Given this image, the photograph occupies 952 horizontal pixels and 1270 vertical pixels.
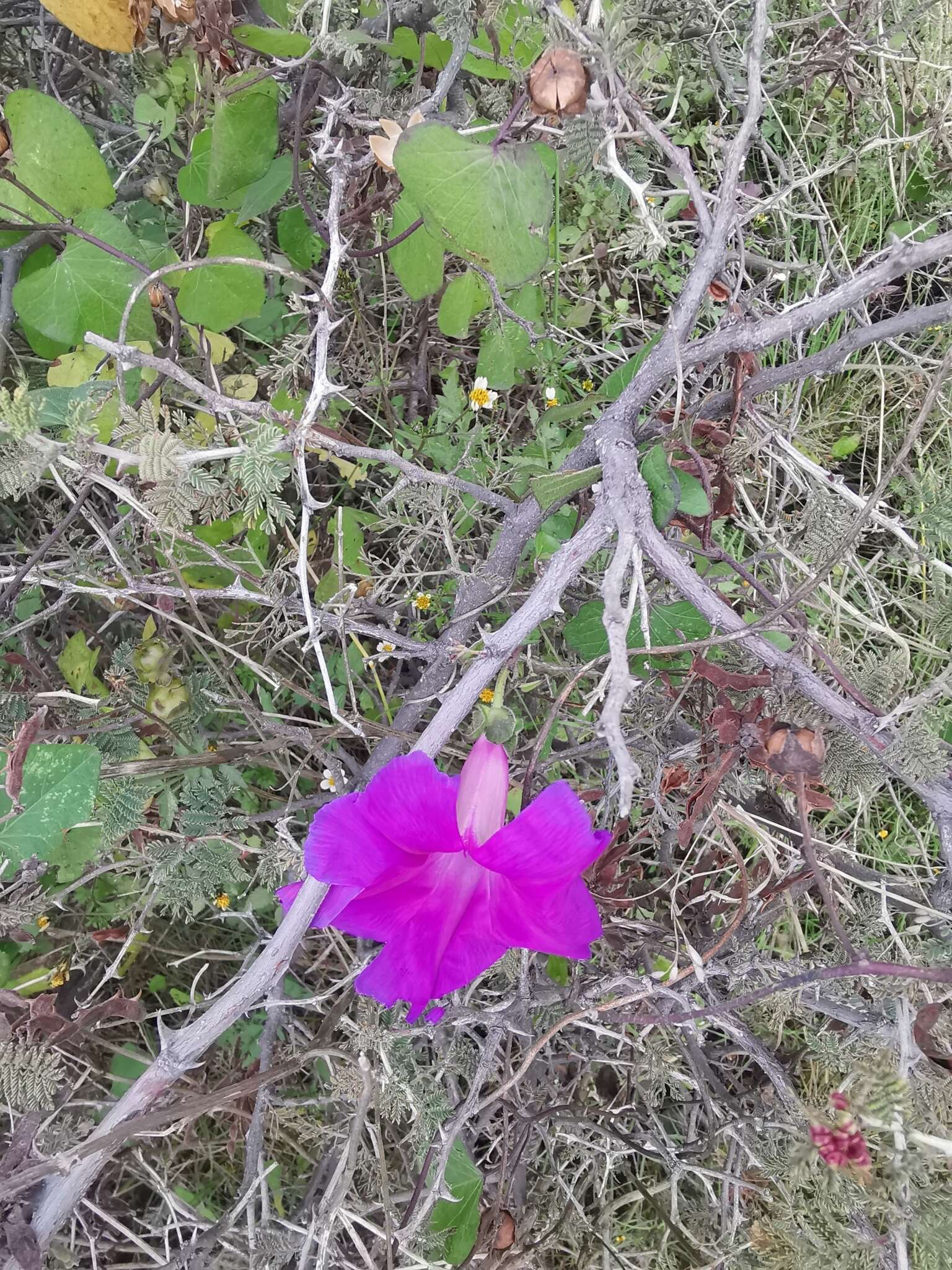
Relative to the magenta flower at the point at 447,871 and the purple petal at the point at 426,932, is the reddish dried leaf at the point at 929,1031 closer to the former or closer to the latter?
the magenta flower at the point at 447,871

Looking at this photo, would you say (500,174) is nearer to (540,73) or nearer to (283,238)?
(540,73)

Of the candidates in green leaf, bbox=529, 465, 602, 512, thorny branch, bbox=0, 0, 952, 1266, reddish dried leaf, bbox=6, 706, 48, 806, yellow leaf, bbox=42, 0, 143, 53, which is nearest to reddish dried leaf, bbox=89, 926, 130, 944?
thorny branch, bbox=0, 0, 952, 1266

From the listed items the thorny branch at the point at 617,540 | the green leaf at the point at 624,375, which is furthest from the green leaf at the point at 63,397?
the green leaf at the point at 624,375

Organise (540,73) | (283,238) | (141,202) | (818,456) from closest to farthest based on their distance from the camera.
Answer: (540,73), (283,238), (141,202), (818,456)

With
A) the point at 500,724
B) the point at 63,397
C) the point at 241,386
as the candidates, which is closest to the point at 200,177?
the point at 241,386

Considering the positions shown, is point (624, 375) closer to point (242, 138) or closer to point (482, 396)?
point (482, 396)

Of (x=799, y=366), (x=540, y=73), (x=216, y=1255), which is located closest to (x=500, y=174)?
(x=540, y=73)

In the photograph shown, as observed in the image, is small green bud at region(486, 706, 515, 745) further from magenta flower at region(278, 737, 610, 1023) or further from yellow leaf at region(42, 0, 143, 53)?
yellow leaf at region(42, 0, 143, 53)
